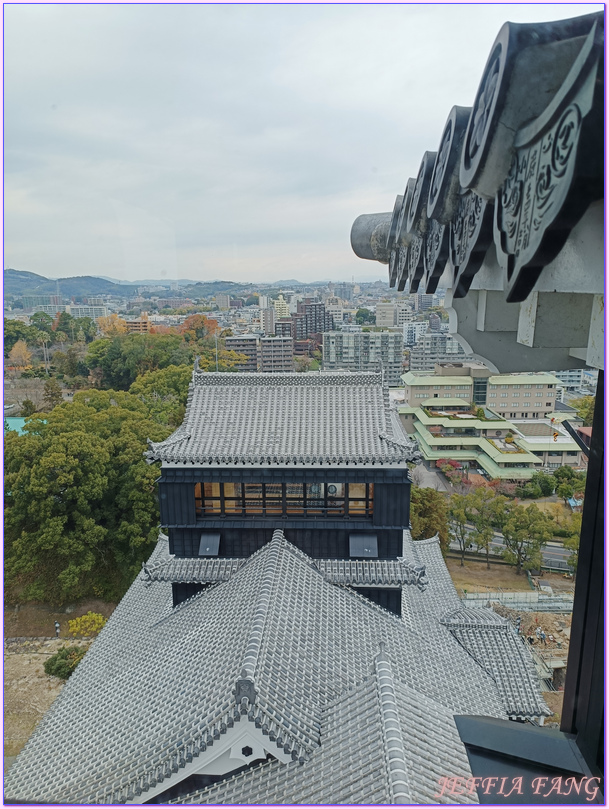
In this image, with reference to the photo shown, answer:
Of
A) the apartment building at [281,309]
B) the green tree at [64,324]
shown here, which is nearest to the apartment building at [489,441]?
the green tree at [64,324]

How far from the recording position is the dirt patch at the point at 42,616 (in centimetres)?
1512

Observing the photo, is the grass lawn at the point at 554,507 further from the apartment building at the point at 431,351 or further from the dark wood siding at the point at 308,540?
the apartment building at the point at 431,351

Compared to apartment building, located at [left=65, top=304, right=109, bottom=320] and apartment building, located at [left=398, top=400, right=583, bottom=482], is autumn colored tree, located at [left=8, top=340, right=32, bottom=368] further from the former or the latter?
apartment building, located at [left=398, top=400, right=583, bottom=482]

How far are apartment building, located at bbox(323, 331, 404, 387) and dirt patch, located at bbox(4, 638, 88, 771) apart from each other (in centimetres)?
3935

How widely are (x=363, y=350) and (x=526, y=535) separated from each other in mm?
34646

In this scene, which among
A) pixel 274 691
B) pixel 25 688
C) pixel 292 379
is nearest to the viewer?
pixel 274 691

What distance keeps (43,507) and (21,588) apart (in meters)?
3.08

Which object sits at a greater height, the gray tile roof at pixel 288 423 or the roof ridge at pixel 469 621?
the gray tile roof at pixel 288 423

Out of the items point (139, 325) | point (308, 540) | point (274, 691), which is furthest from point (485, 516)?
point (139, 325)

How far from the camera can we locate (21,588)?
16422 mm

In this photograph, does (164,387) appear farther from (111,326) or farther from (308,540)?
(111,326)

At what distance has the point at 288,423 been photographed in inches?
352

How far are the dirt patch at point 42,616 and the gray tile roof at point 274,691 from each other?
7.90 m

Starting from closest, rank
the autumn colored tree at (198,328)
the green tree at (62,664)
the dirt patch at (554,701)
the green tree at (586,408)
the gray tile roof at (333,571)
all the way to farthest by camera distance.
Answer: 1. the gray tile roof at (333,571)
2. the dirt patch at (554,701)
3. the green tree at (62,664)
4. the green tree at (586,408)
5. the autumn colored tree at (198,328)
